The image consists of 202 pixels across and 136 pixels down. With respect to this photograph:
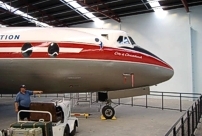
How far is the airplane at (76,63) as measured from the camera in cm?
1022

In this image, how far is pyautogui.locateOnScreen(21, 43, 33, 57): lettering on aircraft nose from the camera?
33.6ft

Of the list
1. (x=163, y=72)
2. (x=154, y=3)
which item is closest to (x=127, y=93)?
(x=163, y=72)

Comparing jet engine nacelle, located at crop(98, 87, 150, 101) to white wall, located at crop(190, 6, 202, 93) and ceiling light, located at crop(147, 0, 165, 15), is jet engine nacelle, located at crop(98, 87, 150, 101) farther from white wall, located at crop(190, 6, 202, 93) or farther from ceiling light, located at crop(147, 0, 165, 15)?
ceiling light, located at crop(147, 0, 165, 15)

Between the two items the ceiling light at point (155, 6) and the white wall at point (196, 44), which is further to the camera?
the ceiling light at point (155, 6)

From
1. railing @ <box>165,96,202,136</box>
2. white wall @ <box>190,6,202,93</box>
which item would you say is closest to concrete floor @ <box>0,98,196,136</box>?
railing @ <box>165,96,202,136</box>

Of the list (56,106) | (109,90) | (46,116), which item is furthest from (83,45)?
(46,116)

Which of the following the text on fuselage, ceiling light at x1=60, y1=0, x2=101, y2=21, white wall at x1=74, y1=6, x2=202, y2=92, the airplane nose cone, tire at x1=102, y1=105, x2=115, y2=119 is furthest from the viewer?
ceiling light at x1=60, y1=0, x2=101, y2=21

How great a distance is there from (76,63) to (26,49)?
2163 mm

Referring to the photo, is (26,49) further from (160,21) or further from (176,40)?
(160,21)

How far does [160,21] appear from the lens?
890 inches

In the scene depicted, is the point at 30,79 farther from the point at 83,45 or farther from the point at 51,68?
the point at 83,45

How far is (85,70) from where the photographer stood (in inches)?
410

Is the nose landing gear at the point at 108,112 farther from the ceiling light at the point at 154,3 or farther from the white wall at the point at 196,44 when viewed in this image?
the ceiling light at the point at 154,3

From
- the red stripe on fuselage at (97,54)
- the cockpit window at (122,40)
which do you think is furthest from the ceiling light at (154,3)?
the red stripe on fuselage at (97,54)
